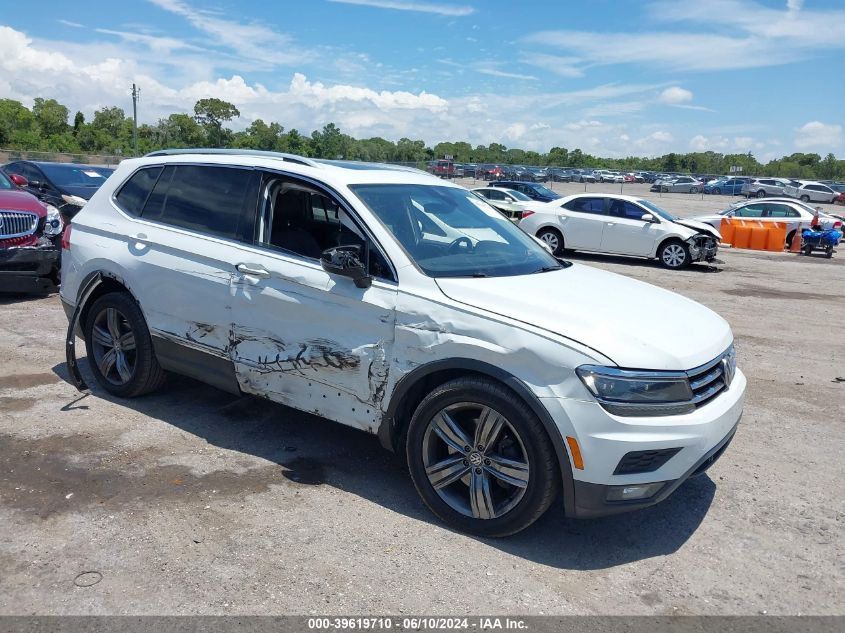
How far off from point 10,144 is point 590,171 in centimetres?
5612

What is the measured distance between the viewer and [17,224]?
899 centimetres

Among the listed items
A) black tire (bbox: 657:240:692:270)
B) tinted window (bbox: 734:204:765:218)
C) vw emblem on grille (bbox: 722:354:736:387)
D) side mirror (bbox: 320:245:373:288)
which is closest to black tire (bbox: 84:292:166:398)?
side mirror (bbox: 320:245:373:288)

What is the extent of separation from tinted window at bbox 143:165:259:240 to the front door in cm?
14

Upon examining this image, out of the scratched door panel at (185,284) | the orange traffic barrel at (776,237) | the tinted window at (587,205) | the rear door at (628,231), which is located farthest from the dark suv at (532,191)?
the scratched door panel at (185,284)

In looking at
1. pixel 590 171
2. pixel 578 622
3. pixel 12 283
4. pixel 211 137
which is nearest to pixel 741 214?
pixel 12 283

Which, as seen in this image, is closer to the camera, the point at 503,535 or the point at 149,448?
the point at 503,535

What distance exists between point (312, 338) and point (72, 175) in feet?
41.2

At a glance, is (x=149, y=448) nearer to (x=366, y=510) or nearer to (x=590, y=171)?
(x=366, y=510)

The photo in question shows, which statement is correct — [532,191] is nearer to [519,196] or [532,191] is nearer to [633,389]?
[519,196]

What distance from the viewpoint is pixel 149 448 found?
15.8ft

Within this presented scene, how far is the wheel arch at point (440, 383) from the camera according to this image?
3516mm

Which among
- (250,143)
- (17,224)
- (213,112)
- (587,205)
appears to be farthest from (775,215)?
(213,112)

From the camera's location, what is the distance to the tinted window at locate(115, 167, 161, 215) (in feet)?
18.4

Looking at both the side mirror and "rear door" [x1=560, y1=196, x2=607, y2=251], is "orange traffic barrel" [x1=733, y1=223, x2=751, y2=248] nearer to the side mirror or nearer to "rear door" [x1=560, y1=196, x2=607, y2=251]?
"rear door" [x1=560, y1=196, x2=607, y2=251]
